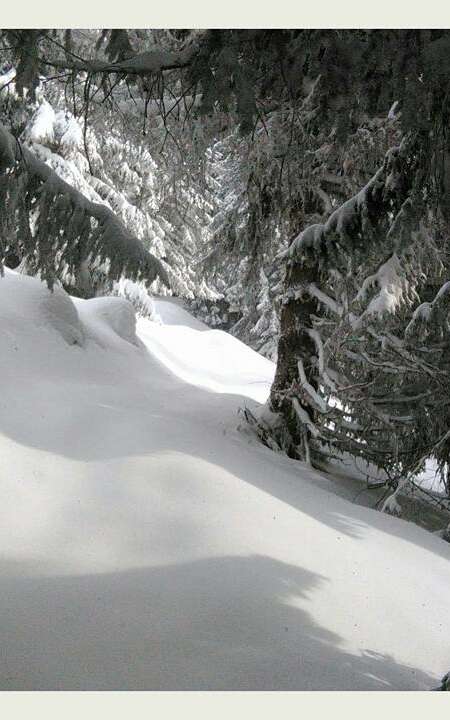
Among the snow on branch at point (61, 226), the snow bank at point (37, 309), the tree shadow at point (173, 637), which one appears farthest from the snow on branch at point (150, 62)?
the snow bank at point (37, 309)

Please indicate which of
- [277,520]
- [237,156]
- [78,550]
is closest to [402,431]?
[277,520]

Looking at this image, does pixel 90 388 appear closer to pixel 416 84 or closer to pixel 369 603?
pixel 369 603

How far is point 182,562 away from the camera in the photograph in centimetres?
439


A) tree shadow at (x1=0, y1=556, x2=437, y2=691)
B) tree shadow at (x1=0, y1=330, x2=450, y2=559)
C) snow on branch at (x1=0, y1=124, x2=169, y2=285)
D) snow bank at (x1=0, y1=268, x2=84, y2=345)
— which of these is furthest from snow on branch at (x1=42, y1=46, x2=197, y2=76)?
snow bank at (x1=0, y1=268, x2=84, y2=345)

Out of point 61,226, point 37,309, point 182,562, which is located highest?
point 61,226

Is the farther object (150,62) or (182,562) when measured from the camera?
(182,562)

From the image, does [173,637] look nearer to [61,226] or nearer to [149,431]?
[61,226]

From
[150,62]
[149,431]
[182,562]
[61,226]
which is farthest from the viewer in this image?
[149,431]

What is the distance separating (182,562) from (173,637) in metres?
0.96

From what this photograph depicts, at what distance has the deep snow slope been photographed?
3.25 metres

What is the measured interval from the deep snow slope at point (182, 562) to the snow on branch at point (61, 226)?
1765 mm

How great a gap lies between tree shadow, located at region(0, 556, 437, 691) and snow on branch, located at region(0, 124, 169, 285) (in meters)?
2.35

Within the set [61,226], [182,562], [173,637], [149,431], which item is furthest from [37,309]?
[173,637]

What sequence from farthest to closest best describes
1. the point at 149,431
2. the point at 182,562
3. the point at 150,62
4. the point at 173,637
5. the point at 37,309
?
the point at 37,309 → the point at 149,431 → the point at 182,562 → the point at 173,637 → the point at 150,62
